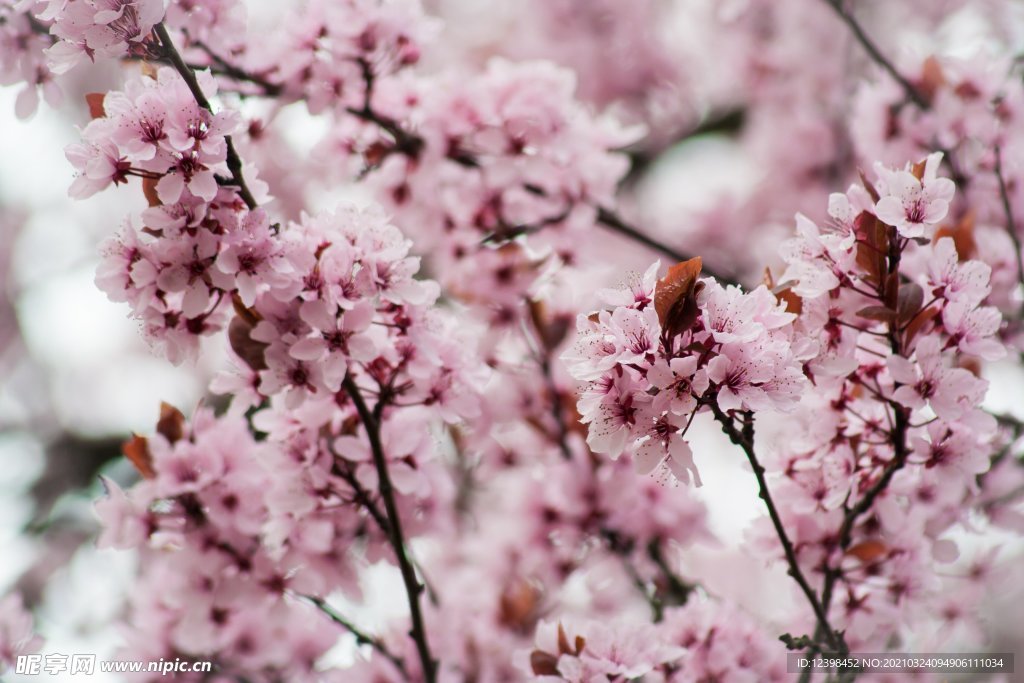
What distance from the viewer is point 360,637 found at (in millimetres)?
1745

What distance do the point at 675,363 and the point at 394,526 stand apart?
1.85 ft

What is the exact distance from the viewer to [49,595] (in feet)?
11.6

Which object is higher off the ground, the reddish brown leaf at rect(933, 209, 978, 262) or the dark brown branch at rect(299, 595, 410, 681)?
the reddish brown leaf at rect(933, 209, 978, 262)

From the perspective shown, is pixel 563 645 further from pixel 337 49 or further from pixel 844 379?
pixel 337 49

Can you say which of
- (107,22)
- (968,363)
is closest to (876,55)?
(968,363)

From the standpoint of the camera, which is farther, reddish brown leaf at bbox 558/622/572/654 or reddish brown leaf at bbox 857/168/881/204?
reddish brown leaf at bbox 558/622/572/654

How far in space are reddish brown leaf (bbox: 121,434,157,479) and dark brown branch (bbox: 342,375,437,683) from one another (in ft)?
1.48

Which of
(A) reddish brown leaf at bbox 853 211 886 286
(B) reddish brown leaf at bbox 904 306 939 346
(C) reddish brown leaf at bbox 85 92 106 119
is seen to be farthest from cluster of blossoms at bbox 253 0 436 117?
(B) reddish brown leaf at bbox 904 306 939 346

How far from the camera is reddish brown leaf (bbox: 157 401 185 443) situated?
1.70m

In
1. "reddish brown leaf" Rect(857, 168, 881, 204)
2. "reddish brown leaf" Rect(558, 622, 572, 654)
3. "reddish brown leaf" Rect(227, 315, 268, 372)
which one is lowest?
"reddish brown leaf" Rect(558, 622, 572, 654)

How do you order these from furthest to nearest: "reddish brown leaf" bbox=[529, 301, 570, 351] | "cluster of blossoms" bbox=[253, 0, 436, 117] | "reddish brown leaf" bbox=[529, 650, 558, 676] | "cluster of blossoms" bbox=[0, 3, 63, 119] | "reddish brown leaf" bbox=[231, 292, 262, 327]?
1. "reddish brown leaf" bbox=[529, 301, 570, 351]
2. "cluster of blossoms" bbox=[253, 0, 436, 117]
3. "cluster of blossoms" bbox=[0, 3, 63, 119]
4. "reddish brown leaf" bbox=[529, 650, 558, 676]
5. "reddish brown leaf" bbox=[231, 292, 262, 327]

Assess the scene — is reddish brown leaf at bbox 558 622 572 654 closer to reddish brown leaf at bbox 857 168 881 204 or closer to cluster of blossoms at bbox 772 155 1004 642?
cluster of blossoms at bbox 772 155 1004 642

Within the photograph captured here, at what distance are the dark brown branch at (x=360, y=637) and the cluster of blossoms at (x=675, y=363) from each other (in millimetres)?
756

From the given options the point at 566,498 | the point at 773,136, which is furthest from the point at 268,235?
the point at 773,136
